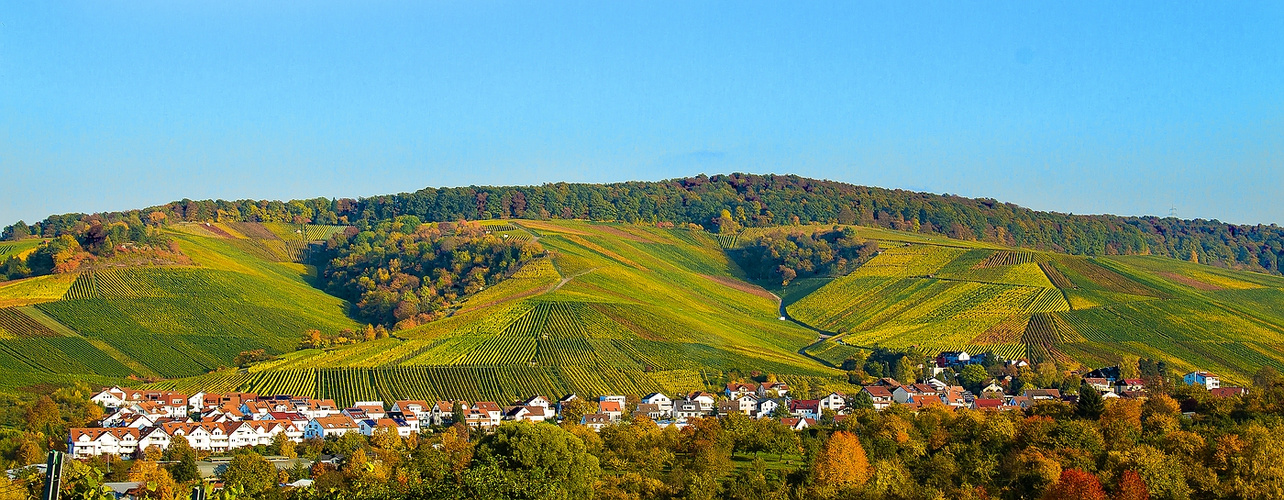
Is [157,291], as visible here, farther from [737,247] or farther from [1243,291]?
[1243,291]

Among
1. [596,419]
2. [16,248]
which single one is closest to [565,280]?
[596,419]

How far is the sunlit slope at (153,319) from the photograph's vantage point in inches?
3388

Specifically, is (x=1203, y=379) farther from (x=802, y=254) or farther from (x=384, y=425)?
(x=802, y=254)

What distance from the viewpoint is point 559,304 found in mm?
104062

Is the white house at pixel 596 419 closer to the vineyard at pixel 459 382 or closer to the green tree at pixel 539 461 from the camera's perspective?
the vineyard at pixel 459 382

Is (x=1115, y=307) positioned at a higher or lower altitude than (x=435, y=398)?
higher

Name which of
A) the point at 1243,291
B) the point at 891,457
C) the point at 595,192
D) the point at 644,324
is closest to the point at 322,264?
the point at 595,192

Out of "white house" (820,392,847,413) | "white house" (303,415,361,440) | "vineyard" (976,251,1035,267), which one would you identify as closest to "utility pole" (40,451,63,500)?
"white house" (303,415,361,440)

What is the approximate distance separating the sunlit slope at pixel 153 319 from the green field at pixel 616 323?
237 mm

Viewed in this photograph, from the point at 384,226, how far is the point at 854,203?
62599 millimetres

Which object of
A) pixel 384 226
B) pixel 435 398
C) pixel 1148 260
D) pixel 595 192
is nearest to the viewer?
pixel 435 398

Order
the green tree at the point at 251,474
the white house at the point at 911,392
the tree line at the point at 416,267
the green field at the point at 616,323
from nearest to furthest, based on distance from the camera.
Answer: the green tree at the point at 251,474 → the white house at the point at 911,392 → the green field at the point at 616,323 → the tree line at the point at 416,267

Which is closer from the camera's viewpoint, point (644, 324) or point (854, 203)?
point (644, 324)

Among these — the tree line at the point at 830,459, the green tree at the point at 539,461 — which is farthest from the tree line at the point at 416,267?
the green tree at the point at 539,461
